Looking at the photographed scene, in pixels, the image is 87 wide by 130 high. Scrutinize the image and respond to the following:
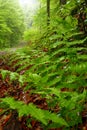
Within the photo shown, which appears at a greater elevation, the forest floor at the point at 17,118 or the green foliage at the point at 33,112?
the green foliage at the point at 33,112

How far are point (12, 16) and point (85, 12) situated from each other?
26023mm

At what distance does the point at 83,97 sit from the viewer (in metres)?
2.33

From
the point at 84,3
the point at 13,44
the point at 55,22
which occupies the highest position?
the point at 84,3

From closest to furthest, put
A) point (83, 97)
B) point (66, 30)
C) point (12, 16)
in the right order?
point (83, 97) → point (66, 30) → point (12, 16)

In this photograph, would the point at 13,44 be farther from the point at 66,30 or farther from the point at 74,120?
the point at 74,120

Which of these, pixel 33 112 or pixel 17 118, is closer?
pixel 33 112

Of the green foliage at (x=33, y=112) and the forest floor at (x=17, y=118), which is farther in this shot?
the forest floor at (x=17, y=118)

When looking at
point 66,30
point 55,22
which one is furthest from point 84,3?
point 66,30

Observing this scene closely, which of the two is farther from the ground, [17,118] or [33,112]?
[33,112]

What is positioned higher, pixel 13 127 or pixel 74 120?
pixel 74 120

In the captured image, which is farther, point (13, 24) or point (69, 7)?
point (13, 24)

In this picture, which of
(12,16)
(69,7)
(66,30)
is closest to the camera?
(66,30)

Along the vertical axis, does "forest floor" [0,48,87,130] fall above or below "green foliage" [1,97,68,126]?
below

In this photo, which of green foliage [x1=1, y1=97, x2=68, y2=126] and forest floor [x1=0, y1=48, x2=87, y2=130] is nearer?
green foliage [x1=1, y1=97, x2=68, y2=126]
